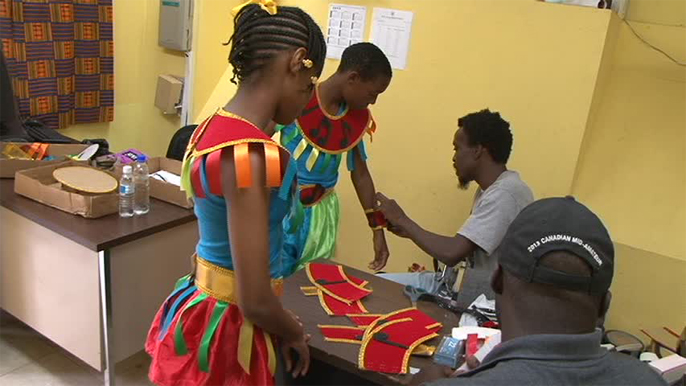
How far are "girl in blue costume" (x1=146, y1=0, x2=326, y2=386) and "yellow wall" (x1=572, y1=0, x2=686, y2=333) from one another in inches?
67.8

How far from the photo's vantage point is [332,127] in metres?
2.18

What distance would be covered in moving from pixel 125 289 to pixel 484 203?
1399 mm

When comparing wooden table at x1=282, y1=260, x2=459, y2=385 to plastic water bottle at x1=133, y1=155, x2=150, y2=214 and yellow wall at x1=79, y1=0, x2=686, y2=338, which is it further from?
yellow wall at x1=79, y1=0, x2=686, y2=338

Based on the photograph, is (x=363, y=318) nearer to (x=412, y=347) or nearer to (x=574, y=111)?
(x=412, y=347)

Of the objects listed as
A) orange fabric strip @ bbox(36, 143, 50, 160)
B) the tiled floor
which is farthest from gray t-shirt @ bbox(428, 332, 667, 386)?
orange fabric strip @ bbox(36, 143, 50, 160)

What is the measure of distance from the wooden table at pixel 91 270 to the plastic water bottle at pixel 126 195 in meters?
0.05

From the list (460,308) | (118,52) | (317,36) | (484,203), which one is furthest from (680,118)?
(118,52)

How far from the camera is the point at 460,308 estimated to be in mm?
1620

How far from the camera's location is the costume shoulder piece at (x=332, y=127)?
7.00 feet

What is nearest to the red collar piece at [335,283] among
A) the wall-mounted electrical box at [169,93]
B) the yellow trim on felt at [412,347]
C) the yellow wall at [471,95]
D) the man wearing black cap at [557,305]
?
the yellow trim on felt at [412,347]

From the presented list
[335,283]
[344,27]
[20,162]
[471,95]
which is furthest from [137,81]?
[335,283]

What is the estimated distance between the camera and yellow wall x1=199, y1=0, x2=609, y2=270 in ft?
7.88

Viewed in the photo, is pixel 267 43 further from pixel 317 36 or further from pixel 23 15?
pixel 23 15

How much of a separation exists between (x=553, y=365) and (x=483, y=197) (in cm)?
117
